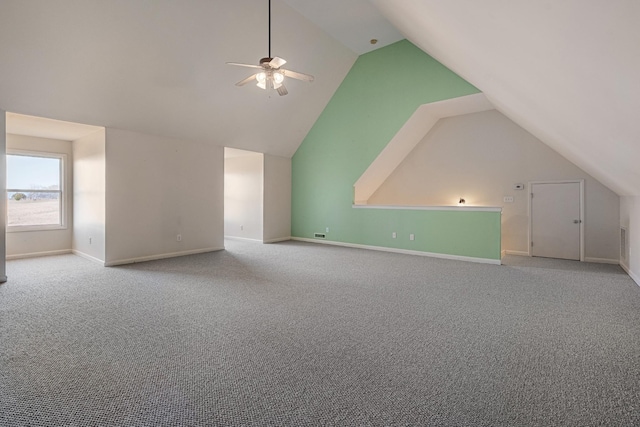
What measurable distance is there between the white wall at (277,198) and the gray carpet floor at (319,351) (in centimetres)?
382

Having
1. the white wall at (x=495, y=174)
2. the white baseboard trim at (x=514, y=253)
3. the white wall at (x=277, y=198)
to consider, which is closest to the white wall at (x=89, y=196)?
the white wall at (x=277, y=198)

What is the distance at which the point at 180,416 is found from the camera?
1.67m

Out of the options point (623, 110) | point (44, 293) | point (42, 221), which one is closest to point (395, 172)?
point (623, 110)

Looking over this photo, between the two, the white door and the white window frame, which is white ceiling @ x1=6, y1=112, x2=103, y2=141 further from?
the white door

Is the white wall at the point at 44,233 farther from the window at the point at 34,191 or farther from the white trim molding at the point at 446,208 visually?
the white trim molding at the point at 446,208

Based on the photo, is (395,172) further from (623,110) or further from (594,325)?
(623,110)

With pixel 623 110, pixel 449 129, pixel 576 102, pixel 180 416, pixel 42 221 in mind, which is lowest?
pixel 180 416

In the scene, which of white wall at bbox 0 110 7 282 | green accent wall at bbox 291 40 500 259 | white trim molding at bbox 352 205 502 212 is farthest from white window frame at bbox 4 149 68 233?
white trim molding at bbox 352 205 502 212

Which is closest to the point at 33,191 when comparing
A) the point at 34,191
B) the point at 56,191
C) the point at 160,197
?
the point at 34,191

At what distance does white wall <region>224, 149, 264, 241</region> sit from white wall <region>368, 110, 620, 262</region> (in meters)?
3.74

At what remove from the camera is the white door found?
20.0 feet

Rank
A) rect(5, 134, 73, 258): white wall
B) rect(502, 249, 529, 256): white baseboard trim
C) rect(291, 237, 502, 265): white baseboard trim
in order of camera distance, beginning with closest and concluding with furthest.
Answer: rect(291, 237, 502, 265): white baseboard trim
rect(5, 134, 73, 258): white wall
rect(502, 249, 529, 256): white baseboard trim

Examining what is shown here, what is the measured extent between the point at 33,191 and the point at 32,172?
40 cm

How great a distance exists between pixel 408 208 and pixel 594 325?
4.07 metres
